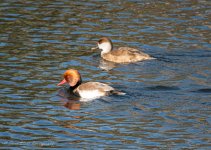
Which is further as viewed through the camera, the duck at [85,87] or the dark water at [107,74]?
the duck at [85,87]

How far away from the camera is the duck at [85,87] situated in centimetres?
1467

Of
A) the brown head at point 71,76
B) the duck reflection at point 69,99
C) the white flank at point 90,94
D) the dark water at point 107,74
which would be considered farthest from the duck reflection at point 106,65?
the white flank at point 90,94

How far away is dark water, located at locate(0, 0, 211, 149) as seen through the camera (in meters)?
12.0

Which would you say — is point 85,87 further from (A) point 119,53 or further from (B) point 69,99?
(A) point 119,53

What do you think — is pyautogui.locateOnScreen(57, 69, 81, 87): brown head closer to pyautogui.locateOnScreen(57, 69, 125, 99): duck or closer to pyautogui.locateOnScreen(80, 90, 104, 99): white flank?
pyautogui.locateOnScreen(57, 69, 125, 99): duck

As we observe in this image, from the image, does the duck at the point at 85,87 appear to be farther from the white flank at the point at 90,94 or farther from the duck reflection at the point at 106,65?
the duck reflection at the point at 106,65

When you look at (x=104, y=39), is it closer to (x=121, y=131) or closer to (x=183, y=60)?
(x=183, y=60)

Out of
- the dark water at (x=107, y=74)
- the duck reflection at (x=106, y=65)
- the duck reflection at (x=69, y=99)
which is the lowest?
the duck reflection at (x=106, y=65)

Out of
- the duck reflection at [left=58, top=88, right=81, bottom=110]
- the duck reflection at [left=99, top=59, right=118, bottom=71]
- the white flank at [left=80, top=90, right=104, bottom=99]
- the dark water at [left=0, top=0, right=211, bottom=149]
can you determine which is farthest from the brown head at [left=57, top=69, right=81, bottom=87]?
the duck reflection at [left=99, top=59, right=118, bottom=71]

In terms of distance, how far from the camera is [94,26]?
21266mm

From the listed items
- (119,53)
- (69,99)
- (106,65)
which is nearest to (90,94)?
(69,99)

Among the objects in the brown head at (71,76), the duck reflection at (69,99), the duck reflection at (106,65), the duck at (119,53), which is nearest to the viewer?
the duck reflection at (69,99)

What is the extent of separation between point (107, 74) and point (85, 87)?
201cm

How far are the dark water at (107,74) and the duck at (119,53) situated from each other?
237 mm
